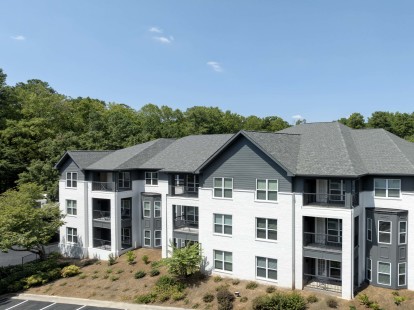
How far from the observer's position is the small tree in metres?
28.0

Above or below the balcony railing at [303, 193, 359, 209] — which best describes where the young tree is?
below

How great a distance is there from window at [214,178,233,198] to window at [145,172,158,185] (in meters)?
10.2

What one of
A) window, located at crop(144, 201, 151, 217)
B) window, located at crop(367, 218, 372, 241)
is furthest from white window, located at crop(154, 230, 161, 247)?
window, located at crop(367, 218, 372, 241)

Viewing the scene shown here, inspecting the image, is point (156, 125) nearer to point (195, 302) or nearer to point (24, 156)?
point (24, 156)

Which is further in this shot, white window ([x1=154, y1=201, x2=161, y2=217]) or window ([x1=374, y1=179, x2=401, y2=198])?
white window ([x1=154, y1=201, x2=161, y2=217])

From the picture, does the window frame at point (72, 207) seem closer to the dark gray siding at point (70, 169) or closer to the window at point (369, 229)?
the dark gray siding at point (70, 169)

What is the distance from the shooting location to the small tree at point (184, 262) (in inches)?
1104

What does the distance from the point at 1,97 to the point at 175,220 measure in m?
47.2

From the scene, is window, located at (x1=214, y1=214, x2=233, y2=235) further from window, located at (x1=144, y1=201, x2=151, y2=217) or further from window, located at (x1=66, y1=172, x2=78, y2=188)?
window, located at (x1=66, y1=172, x2=78, y2=188)

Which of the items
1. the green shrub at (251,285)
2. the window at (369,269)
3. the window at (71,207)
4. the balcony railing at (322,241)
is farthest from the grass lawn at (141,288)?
the window at (71,207)

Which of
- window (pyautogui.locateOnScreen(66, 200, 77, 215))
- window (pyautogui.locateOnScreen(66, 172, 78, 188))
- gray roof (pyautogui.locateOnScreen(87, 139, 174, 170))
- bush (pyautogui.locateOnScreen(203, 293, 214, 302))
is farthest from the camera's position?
window (pyautogui.locateOnScreen(66, 200, 77, 215))

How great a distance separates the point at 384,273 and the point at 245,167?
1366 cm

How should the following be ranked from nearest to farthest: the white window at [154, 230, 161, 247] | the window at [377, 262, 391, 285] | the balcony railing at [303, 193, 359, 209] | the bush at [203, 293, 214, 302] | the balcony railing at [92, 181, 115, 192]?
the balcony railing at [303, 193, 359, 209] → the window at [377, 262, 391, 285] → the bush at [203, 293, 214, 302] → the white window at [154, 230, 161, 247] → the balcony railing at [92, 181, 115, 192]

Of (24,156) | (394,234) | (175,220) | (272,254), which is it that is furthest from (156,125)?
(394,234)
